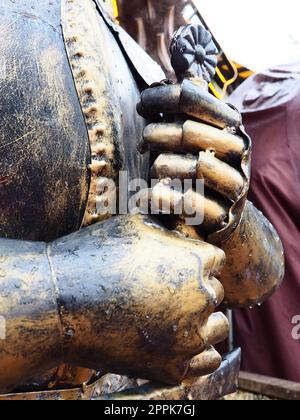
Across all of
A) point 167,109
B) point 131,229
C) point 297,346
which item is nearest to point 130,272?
point 131,229

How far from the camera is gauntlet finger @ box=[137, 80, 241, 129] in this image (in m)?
0.70

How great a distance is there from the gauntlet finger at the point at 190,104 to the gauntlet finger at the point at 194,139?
1 cm

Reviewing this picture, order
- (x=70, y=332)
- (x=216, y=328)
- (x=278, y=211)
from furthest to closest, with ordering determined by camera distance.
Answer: (x=278, y=211) < (x=216, y=328) < (x=70, y=332)

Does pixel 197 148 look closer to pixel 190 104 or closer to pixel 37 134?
pixel 190 104

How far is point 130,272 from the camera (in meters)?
0.65

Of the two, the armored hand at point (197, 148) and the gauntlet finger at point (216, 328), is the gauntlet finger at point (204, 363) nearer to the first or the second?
the gauntlet finger at point (216, 328)

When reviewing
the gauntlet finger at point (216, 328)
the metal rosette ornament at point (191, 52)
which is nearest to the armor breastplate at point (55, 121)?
the metal rosette ornament at point (191, 52)

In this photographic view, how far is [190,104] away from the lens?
70 cm

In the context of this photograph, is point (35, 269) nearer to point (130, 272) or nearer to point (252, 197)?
point (130, 272)

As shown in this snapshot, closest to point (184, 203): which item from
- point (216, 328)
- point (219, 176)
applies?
point (219, 176)

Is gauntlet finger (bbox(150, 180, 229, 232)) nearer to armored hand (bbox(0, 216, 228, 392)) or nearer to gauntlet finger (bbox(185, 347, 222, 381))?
armored hand (bbox(0, 216, 228, 392))

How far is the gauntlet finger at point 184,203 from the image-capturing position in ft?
2.25

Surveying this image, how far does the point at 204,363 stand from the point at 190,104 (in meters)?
0.33

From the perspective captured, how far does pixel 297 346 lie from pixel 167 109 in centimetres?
176
